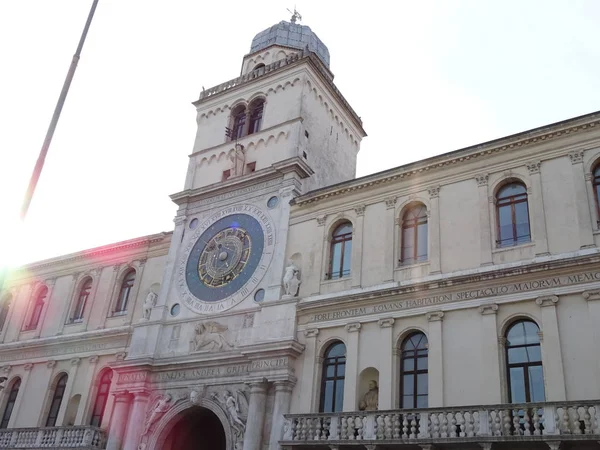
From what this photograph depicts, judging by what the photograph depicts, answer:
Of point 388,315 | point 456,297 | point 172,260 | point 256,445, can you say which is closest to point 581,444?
point 456,297

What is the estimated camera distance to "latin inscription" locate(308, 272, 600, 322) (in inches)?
726

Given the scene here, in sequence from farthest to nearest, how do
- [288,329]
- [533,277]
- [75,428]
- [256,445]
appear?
[75,428]
[288,329]
[256,445]
[533,277]

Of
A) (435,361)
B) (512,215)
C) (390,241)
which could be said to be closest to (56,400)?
(390,241)

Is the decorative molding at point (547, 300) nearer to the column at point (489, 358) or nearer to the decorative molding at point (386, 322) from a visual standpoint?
the column at point (489, 358)

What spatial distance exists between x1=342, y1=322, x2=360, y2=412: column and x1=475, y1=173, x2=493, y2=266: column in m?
4.83

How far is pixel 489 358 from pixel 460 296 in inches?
89.2

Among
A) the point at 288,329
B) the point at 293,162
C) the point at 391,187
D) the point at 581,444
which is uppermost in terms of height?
the point at 293,162

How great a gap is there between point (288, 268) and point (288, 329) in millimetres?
2504

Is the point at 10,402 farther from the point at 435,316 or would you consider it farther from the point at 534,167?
the point at 534,167

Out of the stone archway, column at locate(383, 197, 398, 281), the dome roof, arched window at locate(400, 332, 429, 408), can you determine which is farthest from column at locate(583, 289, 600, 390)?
the dome roof

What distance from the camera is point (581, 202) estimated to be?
19.4 meters

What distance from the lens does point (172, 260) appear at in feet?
93.0

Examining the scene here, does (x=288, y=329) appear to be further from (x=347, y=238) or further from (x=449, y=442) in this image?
(x=449, y=442)

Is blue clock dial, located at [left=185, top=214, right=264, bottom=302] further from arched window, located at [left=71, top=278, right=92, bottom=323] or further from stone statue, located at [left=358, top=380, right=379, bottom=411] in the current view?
arched window, located at [left=71, top=278, right=92, bottom=323]
